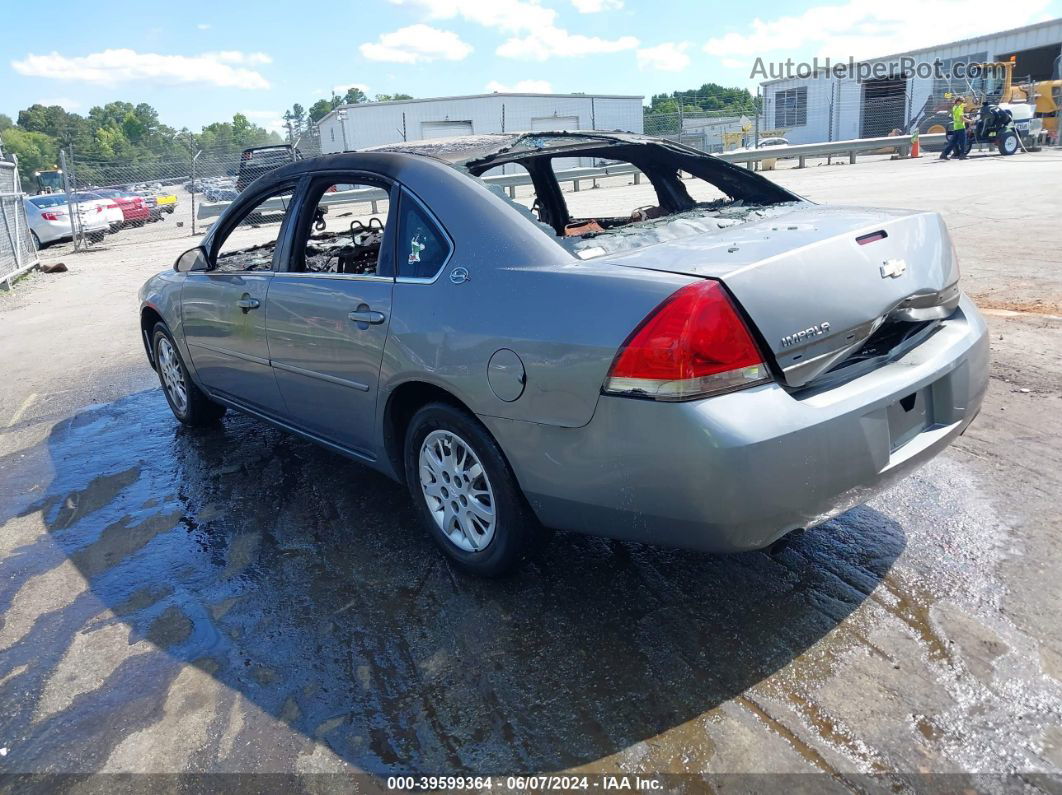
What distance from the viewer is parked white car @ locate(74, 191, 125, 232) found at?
21.6 metres

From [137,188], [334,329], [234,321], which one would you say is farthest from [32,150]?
[334,329]

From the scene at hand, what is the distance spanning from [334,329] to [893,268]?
2.27 meters

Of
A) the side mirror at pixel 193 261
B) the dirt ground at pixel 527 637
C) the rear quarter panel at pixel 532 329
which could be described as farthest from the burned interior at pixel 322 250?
the dirt ground at pixel 527 637

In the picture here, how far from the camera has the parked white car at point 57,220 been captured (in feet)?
68.9

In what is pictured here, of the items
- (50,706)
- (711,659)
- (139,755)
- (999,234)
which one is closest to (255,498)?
(50,706)

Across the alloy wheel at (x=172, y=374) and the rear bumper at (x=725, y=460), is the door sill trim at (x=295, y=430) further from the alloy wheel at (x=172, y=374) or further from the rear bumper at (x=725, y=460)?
the rear bumper at (x=725, y=460)

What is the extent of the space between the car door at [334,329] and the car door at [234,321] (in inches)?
5.8

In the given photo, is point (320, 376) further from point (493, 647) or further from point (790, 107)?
point (790, 107)

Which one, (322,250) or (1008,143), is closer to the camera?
(322,250)

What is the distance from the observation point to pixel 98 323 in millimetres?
10078

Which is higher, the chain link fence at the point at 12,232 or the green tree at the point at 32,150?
the green tree at the point at 32,150

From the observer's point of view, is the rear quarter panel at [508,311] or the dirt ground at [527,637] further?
the rear quarter panel at [508,311]

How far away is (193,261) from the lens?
4961 millimetres

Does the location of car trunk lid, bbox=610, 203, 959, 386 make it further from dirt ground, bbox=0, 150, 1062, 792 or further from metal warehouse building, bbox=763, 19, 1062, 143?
metal warehouse building, bbox=763, 19, 1062, 143
